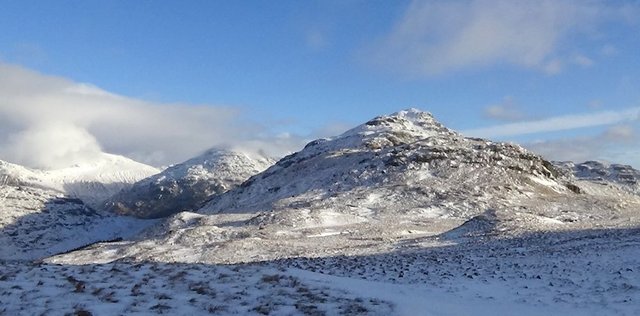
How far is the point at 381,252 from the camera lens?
126ft

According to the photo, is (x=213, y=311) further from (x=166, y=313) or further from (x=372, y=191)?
(x=372, y=191)

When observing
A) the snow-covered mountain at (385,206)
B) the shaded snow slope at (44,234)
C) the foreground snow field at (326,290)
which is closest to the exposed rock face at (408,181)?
the snow-covered mountain at (385,206)

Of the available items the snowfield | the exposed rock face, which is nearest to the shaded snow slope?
the snowfield

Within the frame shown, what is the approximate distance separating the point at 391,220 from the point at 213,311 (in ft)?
209

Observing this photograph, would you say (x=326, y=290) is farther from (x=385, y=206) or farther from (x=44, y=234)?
(x=44, y=234)

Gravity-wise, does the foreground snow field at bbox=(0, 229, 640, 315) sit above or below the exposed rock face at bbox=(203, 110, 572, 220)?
below

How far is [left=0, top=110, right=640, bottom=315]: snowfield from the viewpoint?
1414 centimetres

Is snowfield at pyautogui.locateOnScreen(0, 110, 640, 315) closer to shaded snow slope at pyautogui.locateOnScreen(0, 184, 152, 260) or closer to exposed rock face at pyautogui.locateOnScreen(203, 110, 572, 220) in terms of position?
exposed rock face at pyautogui.locateOnScreen(203, 110, 572, 220)

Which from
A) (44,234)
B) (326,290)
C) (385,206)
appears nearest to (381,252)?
(326,290)

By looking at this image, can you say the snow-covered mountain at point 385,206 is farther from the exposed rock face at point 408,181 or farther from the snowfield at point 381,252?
the snowfield at point 381,252

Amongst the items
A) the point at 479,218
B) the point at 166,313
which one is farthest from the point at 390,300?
the point at 479,218

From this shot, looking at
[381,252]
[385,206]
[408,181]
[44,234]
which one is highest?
[408,181]

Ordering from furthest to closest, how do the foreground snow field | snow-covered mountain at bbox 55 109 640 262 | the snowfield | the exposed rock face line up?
the exposed rock face < snow-covered mountain at bbox 55 109 640 262 < the snowfield < the foreground snow field

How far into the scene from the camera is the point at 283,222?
236ft
